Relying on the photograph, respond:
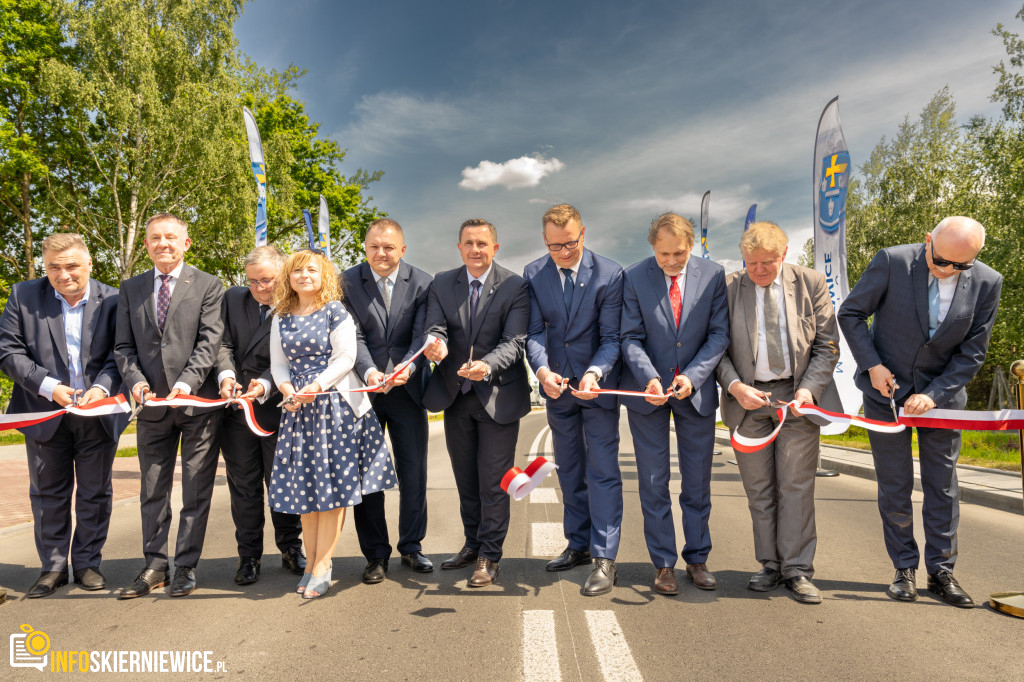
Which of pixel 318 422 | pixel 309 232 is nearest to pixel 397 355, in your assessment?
pixel 318 422

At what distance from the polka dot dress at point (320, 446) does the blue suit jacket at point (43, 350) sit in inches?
58.0

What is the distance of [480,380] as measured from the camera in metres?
4.30

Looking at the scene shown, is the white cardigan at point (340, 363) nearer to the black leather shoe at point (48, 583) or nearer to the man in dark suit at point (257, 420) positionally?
the man in dark suit at point (257, 420)

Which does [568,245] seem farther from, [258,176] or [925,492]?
[258,176]

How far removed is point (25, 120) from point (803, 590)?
28304mm

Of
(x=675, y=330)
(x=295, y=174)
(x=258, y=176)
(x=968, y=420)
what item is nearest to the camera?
(x=968, y=420)

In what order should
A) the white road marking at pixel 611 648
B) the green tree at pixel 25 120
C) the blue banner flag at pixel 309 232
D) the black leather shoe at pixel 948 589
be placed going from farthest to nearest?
the green tree at pixel 25 120 < the blue banner flag at pixel 309 232 < the black leather shoe at pixel 948 589 < the white road marking at pixel 611 648

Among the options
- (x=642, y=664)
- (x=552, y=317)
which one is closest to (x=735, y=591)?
(x=642, y=664)

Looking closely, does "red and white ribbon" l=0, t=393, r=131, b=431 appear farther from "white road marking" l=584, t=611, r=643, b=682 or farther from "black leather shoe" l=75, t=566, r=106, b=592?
"white road marking" l=584, t=611, r=643, b=682

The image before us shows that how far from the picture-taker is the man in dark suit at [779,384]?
13.3 feet

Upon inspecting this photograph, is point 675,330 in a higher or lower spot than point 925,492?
higher

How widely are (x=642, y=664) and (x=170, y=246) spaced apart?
4135 mm

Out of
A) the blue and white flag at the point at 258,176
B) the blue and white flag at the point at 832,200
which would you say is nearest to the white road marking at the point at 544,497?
the blue and white flag at the point at 832,200

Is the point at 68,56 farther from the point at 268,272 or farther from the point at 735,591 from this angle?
the point at 735,591
